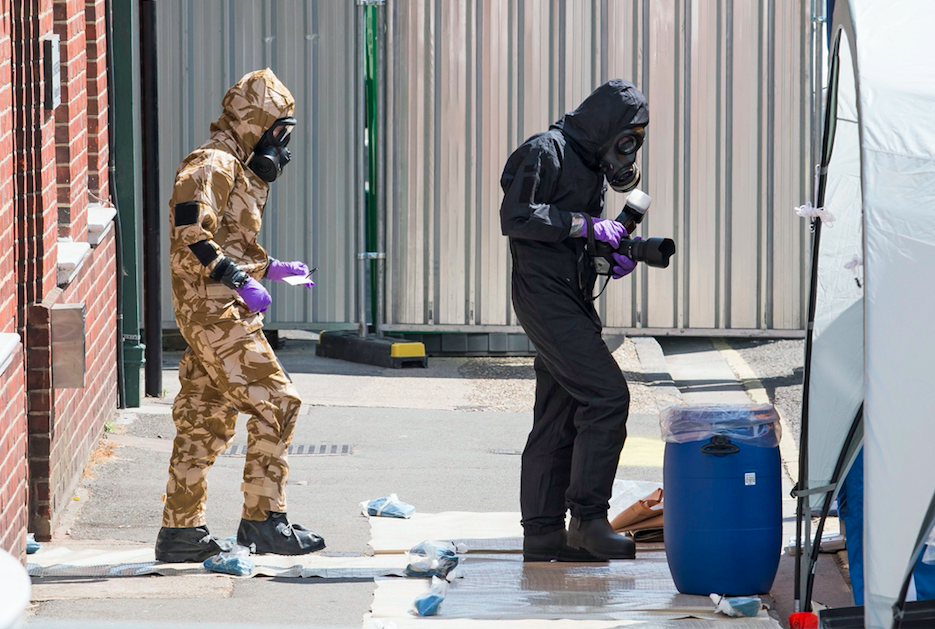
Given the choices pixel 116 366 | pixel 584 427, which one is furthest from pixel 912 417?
pixel 116 366

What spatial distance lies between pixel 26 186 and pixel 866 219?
11.6 ft

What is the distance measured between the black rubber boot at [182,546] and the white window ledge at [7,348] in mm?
1046

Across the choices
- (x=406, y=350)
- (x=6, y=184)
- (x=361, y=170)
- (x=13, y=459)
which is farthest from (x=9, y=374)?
(x=361, y=170)

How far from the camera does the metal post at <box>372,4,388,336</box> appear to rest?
11297 millimetres

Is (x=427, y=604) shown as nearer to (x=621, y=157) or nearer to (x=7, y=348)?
(x=7, y=348)

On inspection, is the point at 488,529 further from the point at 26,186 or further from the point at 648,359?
the point at 648,359

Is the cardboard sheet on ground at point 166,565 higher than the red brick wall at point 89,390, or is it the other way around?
the red brick wall at point 89,390

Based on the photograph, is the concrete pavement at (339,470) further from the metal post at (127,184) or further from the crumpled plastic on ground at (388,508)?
the metal post at (127,184)

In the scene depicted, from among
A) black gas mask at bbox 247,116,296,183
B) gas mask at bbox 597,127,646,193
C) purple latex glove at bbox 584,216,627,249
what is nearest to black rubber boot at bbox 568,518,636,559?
purple latex glove at bbox 584,216,627,249

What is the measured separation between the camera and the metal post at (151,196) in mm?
9625

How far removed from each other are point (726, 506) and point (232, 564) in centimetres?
197

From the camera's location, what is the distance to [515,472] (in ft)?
26.2

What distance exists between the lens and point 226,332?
5.81 m

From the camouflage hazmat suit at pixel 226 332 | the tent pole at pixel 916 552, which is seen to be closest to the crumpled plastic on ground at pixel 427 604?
the camouflage hazmat suit at pixel 226 332
